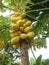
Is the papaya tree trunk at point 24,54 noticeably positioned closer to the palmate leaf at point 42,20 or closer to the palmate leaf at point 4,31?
the palmate leaf at point 4,31

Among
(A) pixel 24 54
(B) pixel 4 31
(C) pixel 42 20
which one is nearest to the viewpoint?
(A) pixel 24 54

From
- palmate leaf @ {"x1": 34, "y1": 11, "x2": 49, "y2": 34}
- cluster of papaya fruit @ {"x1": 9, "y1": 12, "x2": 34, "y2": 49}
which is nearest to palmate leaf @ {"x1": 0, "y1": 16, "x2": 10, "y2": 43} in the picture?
palmate leaf @ {"x1": 34, "y1": 11, "x2": 49, "y2": 34}

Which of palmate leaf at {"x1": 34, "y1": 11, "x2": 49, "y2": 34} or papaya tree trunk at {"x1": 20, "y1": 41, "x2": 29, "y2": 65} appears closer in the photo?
papaya tree trunk at {"x1": 20, "y1": 41, "x2": 29, "y2": 65}

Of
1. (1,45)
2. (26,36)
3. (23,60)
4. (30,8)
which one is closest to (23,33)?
(26,36)

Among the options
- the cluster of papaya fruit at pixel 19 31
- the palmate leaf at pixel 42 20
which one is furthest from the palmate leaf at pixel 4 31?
the cluster of papaya fruit at pixel 19 31

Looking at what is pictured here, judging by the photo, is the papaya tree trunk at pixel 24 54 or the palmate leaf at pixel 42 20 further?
the palmate leaf at pixel 42 20

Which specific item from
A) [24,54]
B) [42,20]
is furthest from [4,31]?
[24,54]

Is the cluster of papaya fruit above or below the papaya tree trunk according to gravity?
above

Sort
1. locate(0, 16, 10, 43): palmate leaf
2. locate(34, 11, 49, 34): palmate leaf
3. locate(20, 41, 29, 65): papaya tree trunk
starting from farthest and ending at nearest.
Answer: locate(34, 11, 49, 34): palmate leaf < locate(0, 16, 10, 43): palmate leaf < locate(20, 41, 29, 65): papaya tree trunk

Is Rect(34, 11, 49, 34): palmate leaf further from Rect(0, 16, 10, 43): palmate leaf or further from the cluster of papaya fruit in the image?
the cluster of papaya fruit

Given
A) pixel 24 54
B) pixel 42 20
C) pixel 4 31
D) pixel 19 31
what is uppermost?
pixel 42 20

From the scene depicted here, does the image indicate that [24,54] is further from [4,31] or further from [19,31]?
[4,31]

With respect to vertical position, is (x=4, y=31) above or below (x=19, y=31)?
above

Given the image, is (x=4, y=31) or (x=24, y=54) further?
(x=4, y=31)
